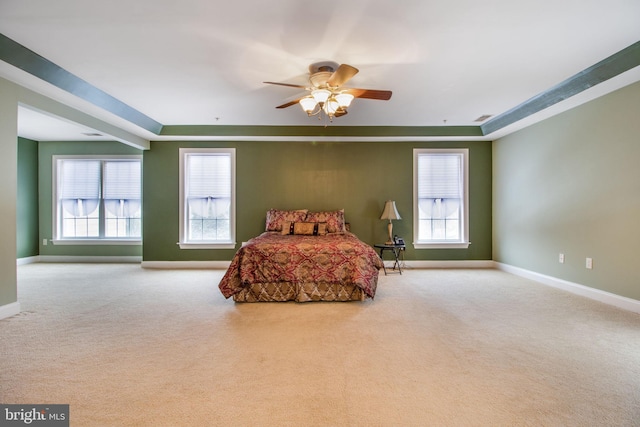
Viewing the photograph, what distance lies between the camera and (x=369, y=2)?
6.81 ft

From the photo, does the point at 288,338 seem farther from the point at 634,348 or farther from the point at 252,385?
the point at 634,348

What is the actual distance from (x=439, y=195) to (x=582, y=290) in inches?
99.3

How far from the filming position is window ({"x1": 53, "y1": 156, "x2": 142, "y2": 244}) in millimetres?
6016

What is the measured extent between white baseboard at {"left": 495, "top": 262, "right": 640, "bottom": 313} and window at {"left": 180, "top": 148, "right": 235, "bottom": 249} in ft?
16.7

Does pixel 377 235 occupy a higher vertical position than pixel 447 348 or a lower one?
higher

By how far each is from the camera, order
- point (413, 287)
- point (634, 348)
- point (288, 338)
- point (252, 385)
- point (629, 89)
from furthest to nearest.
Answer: point (413, 287)
point (629, 89)
point (288, 338)
point (634, 348)
point (252, 385)

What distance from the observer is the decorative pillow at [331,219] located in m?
4.95

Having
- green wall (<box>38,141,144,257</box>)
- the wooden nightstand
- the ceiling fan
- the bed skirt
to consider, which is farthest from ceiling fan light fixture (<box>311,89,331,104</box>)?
green wall (<box>38,141,144,257</box>)

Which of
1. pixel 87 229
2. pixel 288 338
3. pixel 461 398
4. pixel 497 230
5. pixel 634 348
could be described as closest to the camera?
pixel 461 398

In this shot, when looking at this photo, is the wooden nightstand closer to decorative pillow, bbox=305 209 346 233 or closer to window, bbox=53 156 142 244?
decorative pillow, bbox=305 209 346 233

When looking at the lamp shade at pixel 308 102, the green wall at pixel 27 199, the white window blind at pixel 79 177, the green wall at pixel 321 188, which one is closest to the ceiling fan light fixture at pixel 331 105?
the lamp shade at pixel 308 102

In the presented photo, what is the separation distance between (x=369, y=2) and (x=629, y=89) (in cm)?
319

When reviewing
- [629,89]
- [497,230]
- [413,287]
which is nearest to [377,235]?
[413,287]

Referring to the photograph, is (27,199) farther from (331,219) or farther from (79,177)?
(331,219)
